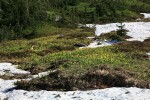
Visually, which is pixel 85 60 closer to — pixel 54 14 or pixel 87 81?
pixel 87 81

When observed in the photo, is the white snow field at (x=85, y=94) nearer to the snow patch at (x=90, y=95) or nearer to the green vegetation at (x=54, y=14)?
the snow patch at (x=90, y=95)

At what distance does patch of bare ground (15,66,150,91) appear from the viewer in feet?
90.3

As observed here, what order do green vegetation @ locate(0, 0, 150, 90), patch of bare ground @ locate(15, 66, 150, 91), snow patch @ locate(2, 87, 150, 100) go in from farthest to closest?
green vegetation @ locate(0, 0, 150, 90)
patch of bare ground @ locate(15, 66, 150, 91)
snow patch @ locate(2, 87, 150, 100)

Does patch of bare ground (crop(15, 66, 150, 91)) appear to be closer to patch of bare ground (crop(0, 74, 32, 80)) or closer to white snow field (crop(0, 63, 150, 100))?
white snow field (crop(0, 63, 150, 100))

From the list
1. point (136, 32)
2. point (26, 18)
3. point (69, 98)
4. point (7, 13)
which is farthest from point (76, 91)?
point (7, 13)

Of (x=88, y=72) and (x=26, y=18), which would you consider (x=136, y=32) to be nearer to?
(x=26, y=18)

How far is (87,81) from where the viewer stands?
28000 millimetres

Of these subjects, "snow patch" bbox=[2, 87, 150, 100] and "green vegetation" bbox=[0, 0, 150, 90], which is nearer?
"snow patch" bbox=[2, 87, 150, 100]

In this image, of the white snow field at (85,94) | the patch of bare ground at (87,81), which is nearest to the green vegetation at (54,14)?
the patch of bare ground at (87,81)

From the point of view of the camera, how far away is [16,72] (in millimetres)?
36125

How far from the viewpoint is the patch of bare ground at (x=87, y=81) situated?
27.5 meters

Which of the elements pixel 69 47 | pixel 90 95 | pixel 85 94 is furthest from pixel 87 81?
pixel 69 47

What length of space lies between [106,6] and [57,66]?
89.0m

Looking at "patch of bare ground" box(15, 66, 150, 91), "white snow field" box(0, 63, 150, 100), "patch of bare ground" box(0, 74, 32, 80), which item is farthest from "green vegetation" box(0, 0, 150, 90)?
"white snow field" box(0, 63, 150, 100)
